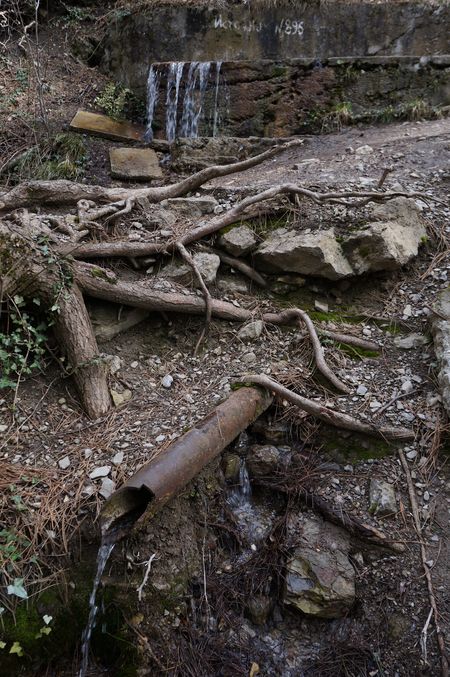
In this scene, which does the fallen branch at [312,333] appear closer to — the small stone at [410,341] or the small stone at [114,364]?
the small stone at [410,341]

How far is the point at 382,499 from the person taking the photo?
3.48 meters

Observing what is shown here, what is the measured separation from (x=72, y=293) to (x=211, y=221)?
1.50m

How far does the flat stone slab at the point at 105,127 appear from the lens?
8023 millimetres

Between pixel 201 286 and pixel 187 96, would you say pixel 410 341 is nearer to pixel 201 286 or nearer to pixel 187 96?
pixel 201 286

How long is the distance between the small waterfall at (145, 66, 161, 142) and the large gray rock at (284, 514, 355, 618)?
22.3ft

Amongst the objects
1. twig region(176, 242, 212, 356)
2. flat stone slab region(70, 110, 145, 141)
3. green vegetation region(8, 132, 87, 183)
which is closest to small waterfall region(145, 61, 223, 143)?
flat stone slab region(70, 110, 145, 141)

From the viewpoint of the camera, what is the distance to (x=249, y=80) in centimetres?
812

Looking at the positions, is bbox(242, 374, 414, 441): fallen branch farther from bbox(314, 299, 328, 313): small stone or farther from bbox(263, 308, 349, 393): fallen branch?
bbox(314, 299, 328, 313): small stone

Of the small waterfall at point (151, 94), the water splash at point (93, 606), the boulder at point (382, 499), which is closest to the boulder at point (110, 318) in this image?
the water splash at point (93, 606)

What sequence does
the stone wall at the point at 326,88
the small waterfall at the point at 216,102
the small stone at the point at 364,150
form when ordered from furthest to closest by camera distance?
the small waterfall at the point at 216,102 < the stone wall at the point at 326,88 < the small stone at the point at 364,150

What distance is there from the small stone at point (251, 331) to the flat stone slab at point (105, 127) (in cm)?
503

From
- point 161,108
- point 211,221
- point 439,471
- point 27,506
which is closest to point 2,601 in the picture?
point 27,506

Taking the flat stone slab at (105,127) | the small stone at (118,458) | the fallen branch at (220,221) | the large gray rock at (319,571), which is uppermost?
the flat stone slab at (105,127)

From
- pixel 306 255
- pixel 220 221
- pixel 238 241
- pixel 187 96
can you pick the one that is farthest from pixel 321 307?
pixel 187 96
